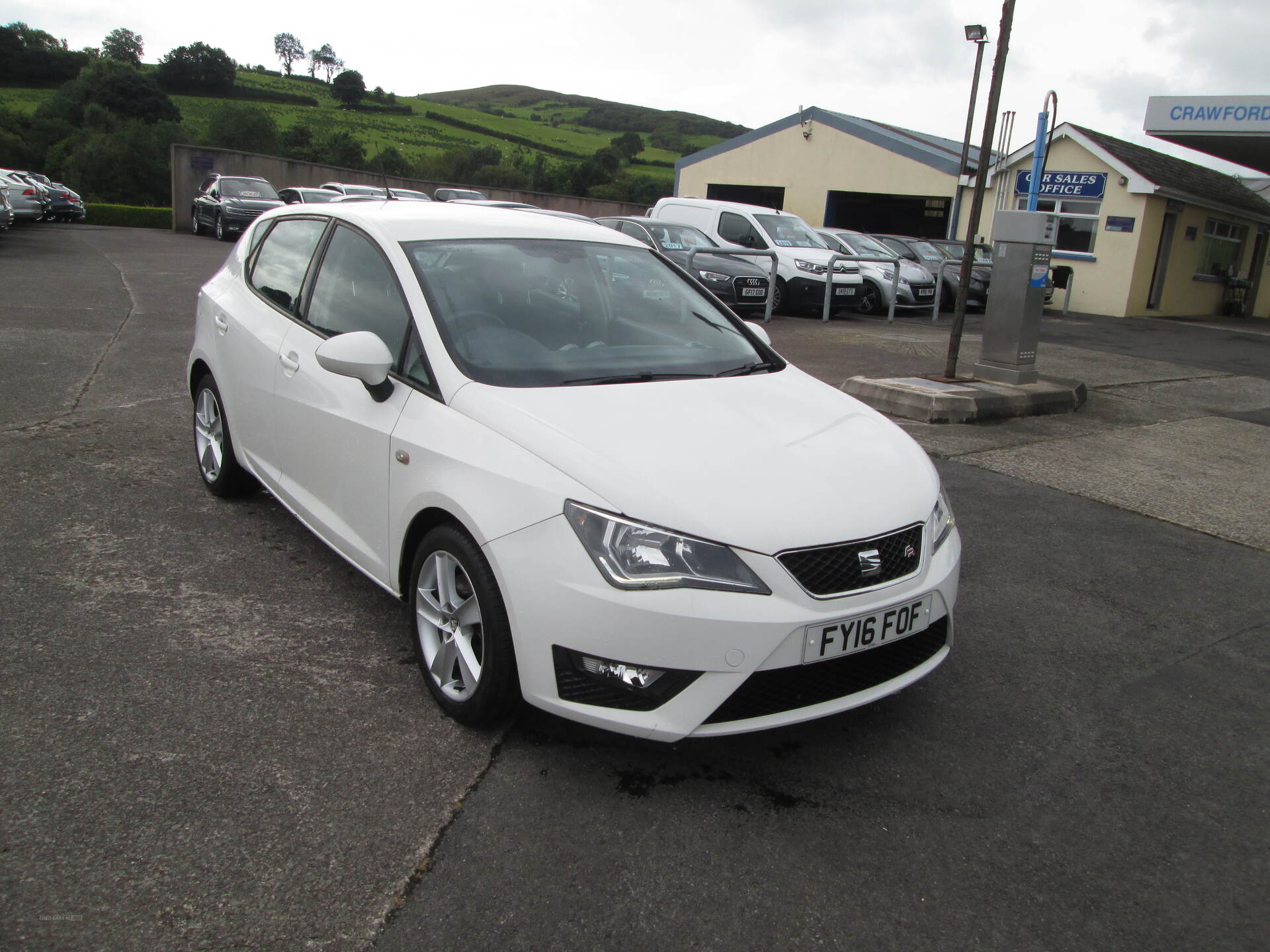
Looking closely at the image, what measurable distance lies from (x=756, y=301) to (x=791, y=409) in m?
12.0

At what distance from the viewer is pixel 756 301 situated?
15117 mm

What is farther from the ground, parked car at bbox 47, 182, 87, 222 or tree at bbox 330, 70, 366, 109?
tree at bbox 330, 70, 366, 109

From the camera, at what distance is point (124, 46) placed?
10331cm

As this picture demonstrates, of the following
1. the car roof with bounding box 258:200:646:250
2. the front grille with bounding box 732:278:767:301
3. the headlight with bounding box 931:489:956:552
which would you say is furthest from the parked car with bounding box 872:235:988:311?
the headlight with bounding box 931:489:956:552

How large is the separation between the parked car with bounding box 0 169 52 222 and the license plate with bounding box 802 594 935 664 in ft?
93.3

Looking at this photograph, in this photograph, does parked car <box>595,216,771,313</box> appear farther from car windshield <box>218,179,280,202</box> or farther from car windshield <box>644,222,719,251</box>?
car windshield <box>218,179,280,202</box>

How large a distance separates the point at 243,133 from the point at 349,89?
139 feet

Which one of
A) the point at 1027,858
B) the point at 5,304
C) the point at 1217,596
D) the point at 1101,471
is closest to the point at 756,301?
the point at 1101,471

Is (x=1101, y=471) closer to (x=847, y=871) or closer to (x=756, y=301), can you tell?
(x=847, y=871)

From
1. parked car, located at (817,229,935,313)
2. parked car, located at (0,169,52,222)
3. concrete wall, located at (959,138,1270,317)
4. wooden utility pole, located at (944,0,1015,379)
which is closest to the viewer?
wooden utility pole, located at (944,0,1015,379)

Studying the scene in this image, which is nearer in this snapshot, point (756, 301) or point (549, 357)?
point (549, 357)

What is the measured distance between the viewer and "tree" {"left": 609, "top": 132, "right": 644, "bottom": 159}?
80.3 m

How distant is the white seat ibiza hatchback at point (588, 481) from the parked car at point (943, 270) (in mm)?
15951

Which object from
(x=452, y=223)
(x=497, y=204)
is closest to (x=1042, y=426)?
(x=452, y=223)
